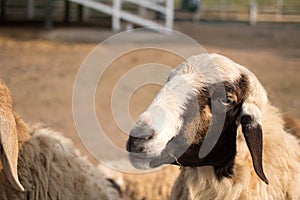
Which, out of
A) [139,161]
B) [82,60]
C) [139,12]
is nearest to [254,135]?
[139,161]

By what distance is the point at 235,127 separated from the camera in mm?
3299

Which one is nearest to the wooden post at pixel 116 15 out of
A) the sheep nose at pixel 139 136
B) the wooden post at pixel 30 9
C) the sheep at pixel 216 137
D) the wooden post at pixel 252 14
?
the wooden post at pixel 30 9

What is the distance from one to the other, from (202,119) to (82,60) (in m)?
11.5

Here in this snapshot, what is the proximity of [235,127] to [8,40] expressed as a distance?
1473cm

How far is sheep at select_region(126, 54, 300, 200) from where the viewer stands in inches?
120

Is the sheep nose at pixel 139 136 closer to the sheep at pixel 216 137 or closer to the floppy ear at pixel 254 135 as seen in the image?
the sheep at pixel 216 137

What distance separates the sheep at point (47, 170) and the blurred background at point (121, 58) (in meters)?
0.41

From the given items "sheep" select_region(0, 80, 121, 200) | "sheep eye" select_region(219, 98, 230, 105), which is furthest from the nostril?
"sheep" select_region(0, 80, 121, 200)

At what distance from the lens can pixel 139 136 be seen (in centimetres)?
292

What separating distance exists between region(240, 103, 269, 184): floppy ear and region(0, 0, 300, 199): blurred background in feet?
4.74

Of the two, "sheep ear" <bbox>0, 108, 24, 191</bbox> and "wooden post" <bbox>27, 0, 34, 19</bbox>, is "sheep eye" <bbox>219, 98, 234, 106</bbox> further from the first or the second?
"wooden post" <bbox>27, 0, 34, 19</bbox>

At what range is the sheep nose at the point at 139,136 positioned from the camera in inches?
114

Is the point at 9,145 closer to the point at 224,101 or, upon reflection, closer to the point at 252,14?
the point at 224,101

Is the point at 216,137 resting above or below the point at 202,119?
below
